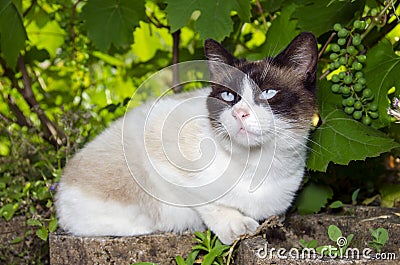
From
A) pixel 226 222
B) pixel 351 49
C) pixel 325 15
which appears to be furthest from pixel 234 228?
pixel 325 15

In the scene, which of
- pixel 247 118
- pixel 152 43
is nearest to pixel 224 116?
pixel 247 118

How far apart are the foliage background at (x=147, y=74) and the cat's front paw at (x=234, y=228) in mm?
260

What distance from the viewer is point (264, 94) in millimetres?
1519

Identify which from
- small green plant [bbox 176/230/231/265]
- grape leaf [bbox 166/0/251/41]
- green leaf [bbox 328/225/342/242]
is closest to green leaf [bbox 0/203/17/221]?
small green plant [bbox 176/230/231/265]

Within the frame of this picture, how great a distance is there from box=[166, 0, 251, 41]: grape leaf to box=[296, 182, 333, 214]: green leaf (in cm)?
55

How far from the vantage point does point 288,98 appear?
1.53 metres

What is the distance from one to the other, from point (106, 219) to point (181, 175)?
0.81ft

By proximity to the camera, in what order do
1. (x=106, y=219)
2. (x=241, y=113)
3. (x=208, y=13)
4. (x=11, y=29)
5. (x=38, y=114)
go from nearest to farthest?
(x=241, y=113) → (x=106, y=219) → (x=208, y=13) → (x=11, y=29) → (x=38, y=114)

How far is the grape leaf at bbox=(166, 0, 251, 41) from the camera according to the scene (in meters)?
1.79

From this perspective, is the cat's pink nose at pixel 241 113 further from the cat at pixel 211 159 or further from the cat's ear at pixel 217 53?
the cat's ear at pixel 217 53

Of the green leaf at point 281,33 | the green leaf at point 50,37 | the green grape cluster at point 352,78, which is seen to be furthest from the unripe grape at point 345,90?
the green leaf at point 50,37

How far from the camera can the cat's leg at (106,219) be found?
1.67m

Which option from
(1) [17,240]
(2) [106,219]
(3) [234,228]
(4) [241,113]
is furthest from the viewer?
(1) [17,240]

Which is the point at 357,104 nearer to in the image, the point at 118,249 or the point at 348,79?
the point at 348,79
